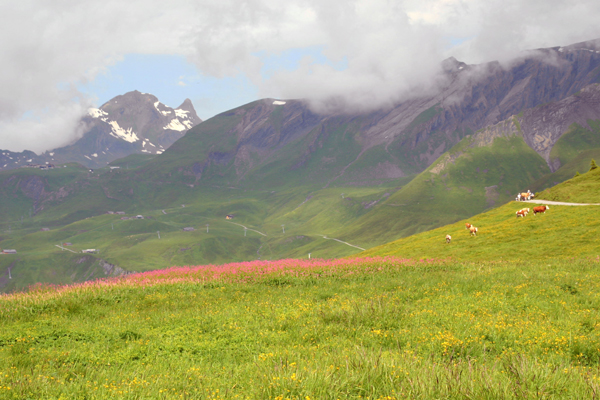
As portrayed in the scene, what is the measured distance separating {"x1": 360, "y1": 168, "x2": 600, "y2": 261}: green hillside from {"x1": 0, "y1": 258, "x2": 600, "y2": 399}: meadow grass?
14901mm

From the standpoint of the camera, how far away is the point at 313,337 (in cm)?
1372

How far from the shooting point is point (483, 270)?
25.6 m

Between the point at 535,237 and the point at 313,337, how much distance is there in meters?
42.0

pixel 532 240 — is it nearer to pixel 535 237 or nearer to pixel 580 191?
pixel 535 237

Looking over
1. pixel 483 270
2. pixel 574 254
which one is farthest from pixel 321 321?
pixel 574 254

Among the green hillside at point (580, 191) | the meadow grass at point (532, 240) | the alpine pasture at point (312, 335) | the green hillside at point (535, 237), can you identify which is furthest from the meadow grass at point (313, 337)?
the green hillside at point (580, 191)

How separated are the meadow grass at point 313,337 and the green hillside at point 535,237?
14901 millimetres

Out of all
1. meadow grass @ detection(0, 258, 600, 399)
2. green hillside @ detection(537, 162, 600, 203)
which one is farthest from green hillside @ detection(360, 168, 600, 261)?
meadow grass @ detection(0, 258, 600, 399)

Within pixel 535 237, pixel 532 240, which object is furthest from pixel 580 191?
pixel 532 240

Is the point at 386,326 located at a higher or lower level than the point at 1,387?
lower

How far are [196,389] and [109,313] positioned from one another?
11556mm

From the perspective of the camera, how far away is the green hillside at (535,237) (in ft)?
130

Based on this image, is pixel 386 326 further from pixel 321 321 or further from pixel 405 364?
pixel 405 364

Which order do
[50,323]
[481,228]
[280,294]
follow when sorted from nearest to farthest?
[50,323] < [280,294] < [481,228]
